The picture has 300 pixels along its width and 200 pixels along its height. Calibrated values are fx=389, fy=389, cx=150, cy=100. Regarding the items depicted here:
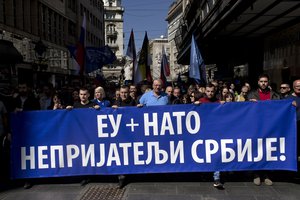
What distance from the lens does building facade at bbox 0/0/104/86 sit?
23.3m

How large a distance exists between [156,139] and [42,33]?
25499mm

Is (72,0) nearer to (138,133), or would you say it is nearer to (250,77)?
(250,77)

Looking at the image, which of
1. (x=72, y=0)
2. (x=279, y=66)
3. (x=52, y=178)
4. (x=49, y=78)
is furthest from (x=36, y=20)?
(x=52, y=178)

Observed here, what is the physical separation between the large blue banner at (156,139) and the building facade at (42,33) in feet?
50.3

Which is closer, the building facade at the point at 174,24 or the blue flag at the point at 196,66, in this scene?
the blue flag at the point at 196,66

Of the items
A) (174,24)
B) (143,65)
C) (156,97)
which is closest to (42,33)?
(143,65)

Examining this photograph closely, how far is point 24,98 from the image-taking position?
28.6ft

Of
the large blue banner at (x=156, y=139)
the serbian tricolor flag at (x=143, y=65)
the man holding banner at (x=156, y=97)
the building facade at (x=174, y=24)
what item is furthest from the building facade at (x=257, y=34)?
the building facade at (x=174, y=24)

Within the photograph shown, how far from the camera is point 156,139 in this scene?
6.23m

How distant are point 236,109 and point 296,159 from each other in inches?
47.0

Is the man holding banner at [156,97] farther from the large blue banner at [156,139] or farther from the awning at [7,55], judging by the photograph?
the awning at [7,55]

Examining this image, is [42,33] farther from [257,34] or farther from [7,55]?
[257,34]

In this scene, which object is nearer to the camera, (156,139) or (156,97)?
(156,139)

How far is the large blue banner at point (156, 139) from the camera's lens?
19.8 feet
